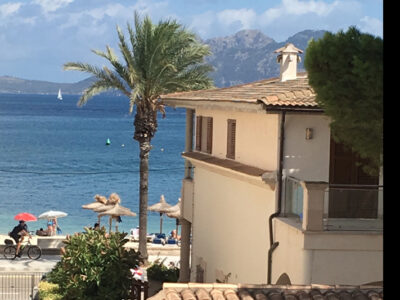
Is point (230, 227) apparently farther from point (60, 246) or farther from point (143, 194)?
point (60, 246)

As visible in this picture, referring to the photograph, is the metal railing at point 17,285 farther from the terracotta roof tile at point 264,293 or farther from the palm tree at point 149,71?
the terracotta roof tile at point 264,293

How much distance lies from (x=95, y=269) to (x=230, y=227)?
146 inches

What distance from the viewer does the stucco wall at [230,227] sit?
17536 mm

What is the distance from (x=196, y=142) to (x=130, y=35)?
8.33m

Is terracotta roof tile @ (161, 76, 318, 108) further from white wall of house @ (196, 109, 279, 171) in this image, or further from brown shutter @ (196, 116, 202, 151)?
brown shutter @ (196, 116, 202, 151)

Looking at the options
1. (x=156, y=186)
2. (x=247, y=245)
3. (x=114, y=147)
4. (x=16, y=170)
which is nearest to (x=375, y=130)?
(x=247, y=245)

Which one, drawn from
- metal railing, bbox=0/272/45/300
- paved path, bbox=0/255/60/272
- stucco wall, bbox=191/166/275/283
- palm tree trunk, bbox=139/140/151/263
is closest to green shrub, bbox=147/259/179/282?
stucco wall, bbox=191/166/275/283

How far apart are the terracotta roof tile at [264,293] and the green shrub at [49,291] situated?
875 cm

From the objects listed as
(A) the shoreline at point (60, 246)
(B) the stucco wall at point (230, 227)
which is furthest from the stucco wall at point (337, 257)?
(A) the shoreline at point (60, 246)

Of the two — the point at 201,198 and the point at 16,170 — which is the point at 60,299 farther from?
the point at 16,170

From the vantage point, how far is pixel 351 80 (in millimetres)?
10594

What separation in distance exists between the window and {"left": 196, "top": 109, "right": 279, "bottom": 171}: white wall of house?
1.66 ft

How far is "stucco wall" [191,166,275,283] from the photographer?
17536mm
